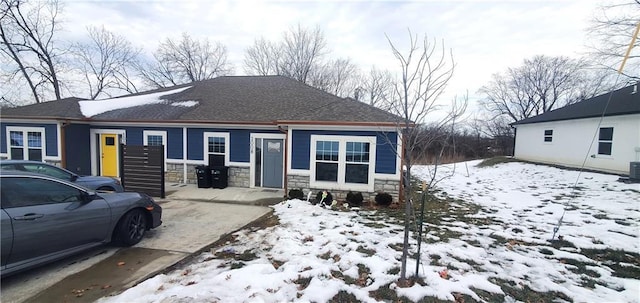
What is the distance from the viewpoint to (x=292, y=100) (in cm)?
1218

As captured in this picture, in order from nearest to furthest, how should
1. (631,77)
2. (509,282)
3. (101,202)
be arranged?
(509,282) < (101,202) < (631,77)

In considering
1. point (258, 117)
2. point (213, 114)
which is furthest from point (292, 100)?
point (213, 114)

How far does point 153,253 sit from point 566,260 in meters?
6.61

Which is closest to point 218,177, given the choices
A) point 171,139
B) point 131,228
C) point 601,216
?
point 171,139

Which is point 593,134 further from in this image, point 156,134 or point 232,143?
point 156,134

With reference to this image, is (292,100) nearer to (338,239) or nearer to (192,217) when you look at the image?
(192,217)

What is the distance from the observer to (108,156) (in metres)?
11.3

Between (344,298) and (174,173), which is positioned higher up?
(174,173)

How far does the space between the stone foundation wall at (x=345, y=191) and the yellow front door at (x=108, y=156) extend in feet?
25.8

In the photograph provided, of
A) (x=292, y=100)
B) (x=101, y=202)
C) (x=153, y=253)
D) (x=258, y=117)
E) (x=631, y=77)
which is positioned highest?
(x=631, y=77)

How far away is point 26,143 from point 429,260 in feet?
49.7

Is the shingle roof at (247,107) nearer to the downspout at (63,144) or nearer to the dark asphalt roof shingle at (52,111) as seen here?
the dark asphalt roof shingle at (52,111)

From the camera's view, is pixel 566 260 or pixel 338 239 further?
pixel 338 239

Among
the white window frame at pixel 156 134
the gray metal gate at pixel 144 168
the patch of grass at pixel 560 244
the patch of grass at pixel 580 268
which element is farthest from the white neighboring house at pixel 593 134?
the white window frame at pixel 156 134
